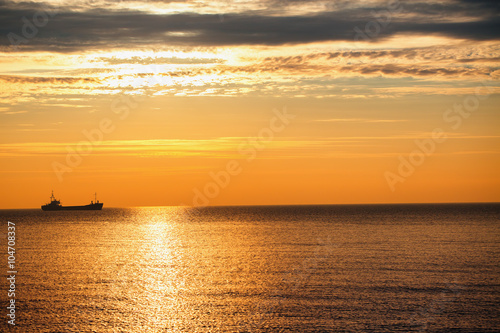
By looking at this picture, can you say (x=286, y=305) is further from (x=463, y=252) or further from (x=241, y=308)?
(x=463, y=252)

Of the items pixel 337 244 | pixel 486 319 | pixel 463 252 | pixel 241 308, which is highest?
pixel 337 244

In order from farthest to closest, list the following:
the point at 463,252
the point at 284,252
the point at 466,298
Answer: the point at 284,252 < the point at 463,252 < the point at 466,298

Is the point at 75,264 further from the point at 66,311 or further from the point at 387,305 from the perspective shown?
the point at 387,305

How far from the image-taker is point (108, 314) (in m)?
48.5

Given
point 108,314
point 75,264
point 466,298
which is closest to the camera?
point 108,314

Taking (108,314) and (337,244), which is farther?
(337,244)

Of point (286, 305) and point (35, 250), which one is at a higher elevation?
point (35, 250)

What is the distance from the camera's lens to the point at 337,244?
343 ft

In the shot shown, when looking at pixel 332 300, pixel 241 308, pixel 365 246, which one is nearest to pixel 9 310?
pixel 241 308

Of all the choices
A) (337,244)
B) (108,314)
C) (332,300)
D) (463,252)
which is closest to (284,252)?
(337,244)

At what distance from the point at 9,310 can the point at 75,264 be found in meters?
32.0

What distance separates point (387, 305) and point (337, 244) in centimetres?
5478

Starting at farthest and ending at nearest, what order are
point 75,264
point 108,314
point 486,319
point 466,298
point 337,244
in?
point 337,244 < point 75,264 < point 466,298 < point 108,314 < point 486,319

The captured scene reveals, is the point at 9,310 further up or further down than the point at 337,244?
further down
